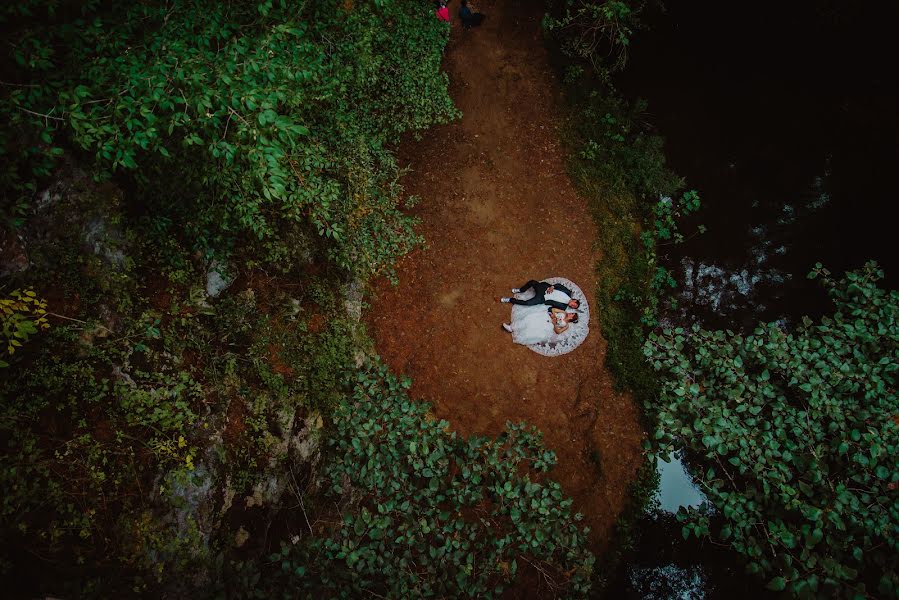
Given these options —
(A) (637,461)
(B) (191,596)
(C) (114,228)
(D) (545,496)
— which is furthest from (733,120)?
(B) (191,596)

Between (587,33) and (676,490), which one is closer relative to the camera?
(676,490)

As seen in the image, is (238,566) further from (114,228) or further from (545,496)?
(114,228)

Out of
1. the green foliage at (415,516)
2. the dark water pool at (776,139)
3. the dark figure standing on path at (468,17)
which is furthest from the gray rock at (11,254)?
the dark water pool at (776,139)

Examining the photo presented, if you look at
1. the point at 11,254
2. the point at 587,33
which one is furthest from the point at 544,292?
the point at 11,254

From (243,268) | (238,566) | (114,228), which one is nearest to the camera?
(238,566)

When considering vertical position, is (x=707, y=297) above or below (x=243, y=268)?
above

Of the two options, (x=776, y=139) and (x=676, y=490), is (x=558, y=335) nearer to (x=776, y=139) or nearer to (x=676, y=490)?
(x=676, y=490)
